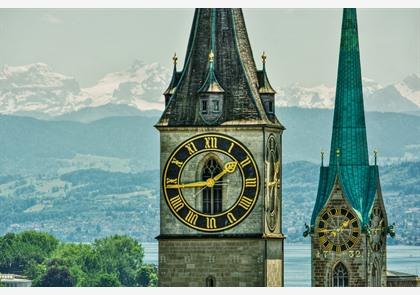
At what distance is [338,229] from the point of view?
Result: 117188 millimetres

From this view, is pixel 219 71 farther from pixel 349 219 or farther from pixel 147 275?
pixel 147 275

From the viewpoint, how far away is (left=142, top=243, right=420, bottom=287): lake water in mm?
140250

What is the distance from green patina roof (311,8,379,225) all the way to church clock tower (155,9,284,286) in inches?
933

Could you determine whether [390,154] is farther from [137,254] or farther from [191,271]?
[191,271]

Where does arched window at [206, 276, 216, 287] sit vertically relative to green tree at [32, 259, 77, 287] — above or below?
below

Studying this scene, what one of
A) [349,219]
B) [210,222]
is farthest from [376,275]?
[210,222]

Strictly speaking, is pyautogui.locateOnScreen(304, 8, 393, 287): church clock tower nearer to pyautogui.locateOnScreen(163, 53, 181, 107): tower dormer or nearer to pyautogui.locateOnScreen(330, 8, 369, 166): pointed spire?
pyautogui.locateOnScreen(330, 8, 369, 166): pointed spire

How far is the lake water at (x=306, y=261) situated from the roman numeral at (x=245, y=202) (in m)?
38.5

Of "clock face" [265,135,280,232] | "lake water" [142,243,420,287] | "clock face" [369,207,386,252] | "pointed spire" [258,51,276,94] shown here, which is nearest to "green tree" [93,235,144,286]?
"lake water" [142,243,420,287]

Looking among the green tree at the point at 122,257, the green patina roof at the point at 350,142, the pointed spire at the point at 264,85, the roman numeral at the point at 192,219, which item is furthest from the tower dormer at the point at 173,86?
the green tree at the point at 122,257

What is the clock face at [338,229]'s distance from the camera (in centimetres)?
11662

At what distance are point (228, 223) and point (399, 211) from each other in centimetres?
8566

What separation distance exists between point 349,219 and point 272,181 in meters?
23.8

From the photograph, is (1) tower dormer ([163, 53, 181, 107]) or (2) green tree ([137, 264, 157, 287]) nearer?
(1) tower dormer ([163, 53, 181, 107])
